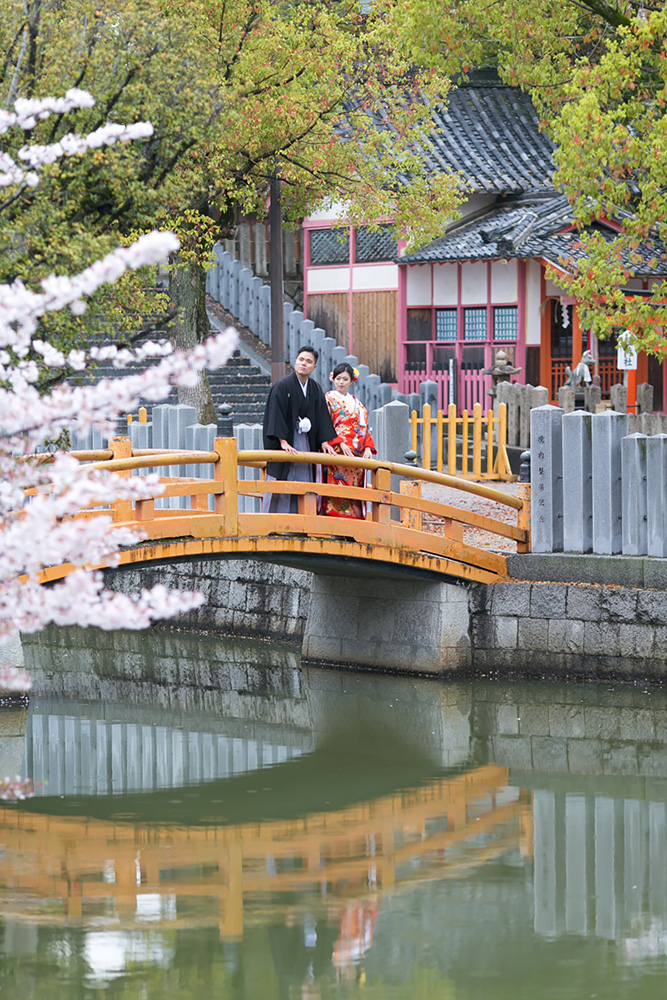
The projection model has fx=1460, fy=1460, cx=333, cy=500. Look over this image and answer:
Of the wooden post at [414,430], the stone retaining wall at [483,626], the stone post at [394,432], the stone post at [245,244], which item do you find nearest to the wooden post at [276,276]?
the wooden post at [414,430]

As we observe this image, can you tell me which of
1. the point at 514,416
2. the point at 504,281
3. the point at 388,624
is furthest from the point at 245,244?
the point at 388,624

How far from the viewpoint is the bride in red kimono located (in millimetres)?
12336

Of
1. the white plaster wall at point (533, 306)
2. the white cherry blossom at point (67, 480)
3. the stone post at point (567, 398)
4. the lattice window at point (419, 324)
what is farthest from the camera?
the lattice window at point (419, 324)

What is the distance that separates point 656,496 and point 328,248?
15.3m

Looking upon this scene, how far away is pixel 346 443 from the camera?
12.4 metres

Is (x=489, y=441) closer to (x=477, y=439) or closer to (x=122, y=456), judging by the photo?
(x=477, y=439)

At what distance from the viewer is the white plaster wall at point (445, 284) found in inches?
971

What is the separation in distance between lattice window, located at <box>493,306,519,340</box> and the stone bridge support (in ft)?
36.0

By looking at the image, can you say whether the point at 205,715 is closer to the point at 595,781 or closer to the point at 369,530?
the point at 369,530

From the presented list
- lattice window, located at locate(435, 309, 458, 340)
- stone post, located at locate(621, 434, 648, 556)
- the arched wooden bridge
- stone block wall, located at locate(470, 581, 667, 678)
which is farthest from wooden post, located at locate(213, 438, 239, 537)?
lattice window, located at locate(435, 309, 458, 340)

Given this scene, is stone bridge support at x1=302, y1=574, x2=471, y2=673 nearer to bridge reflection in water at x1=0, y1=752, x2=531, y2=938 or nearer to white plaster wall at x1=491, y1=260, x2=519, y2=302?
bridge reflection in water at x1=0, y1=752, x2=531, y2=938

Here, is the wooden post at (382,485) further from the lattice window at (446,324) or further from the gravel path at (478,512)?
the lattice window at (446,324)

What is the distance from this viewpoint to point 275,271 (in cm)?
1848

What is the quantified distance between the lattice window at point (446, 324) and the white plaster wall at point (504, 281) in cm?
86
